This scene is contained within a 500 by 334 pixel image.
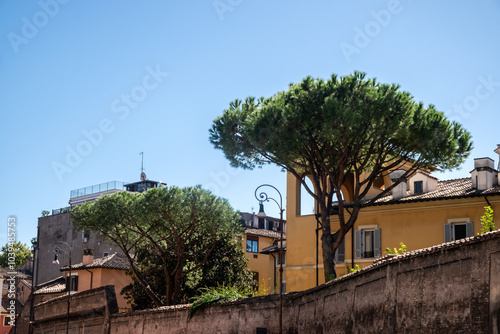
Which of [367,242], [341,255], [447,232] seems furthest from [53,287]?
[447,232]

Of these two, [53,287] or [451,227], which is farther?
[53,287]

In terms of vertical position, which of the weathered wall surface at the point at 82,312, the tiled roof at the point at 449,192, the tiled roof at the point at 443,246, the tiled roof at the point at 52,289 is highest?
the tiled roof at the point at 449,192

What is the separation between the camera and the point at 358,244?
37656 mm

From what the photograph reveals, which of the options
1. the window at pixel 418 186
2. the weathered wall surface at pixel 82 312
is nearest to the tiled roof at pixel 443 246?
the window at pixel 418 186

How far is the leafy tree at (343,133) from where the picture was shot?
2950cm

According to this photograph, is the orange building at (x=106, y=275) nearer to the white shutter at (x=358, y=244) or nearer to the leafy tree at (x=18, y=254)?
the white shutter at (x=358, y=244)

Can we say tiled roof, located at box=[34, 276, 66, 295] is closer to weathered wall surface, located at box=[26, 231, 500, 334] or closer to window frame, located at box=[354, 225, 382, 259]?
window frame, located at box=[354, 225, 382, 259]

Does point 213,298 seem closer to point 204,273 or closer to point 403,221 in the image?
point 403,221

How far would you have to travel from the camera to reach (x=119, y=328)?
120 feet

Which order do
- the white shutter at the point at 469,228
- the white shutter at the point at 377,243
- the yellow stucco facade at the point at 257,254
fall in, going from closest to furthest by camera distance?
the white shutter at the point at 469,228 → the white shutter at the point at 377,243 → the yellow stucco facade at the point at 257,254

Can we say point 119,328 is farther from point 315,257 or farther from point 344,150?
point 344,150

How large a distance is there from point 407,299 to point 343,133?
13007 mm

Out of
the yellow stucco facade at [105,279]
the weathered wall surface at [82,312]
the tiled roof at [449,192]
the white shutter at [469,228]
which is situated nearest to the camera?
the white shutter at [469,228]

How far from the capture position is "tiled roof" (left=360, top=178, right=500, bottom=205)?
111ft
